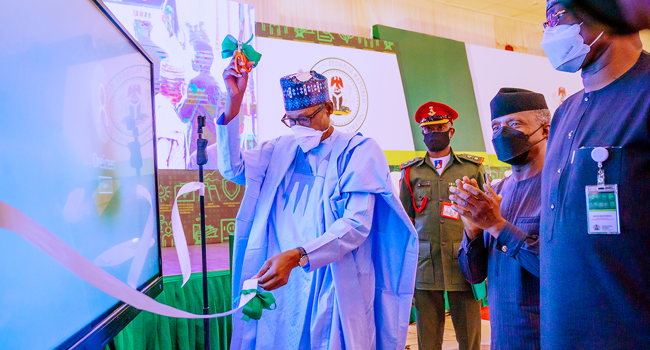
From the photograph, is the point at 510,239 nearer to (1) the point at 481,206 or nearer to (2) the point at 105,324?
(1) the point at 481,206

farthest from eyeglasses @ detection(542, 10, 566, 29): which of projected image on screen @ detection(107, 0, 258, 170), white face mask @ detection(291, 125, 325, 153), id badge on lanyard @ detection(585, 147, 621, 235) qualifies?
projected image on screen @ detection(107, 0, 258, 170)

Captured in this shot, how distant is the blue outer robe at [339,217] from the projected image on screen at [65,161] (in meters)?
0.41

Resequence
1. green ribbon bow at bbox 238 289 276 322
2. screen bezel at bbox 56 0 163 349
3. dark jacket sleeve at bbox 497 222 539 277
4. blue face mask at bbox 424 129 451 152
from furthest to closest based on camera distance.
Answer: blue face mask at bbox 424 129 451 152 < dark jacket sleeve at bbox 497 222 539 277 < green ribbon bow at bbox 238 289 276 322 < screen bezel at bbox 56 0 163 349

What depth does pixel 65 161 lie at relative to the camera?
943mm

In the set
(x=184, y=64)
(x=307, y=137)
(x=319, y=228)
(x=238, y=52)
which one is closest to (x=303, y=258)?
(x=319, y=228)

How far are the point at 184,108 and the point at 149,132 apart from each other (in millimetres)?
2415

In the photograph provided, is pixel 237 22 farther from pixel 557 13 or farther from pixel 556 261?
pixel 556 261

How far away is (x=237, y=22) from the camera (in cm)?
425

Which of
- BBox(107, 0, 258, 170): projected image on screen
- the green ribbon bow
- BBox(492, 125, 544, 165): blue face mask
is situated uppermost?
BBox(107, 0, 258, 170): projected image on screen

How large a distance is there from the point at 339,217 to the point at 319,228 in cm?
10

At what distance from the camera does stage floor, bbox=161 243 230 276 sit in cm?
257

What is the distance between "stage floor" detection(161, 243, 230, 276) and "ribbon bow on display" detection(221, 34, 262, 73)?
137 cm

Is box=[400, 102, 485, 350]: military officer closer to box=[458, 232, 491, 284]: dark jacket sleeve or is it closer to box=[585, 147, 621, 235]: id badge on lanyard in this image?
box=[458, 232, 491, 284]: dark jacket sleeve

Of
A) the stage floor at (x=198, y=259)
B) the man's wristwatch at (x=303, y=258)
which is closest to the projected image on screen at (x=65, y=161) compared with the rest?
the man's wristwatch at (x=303, y=258)
